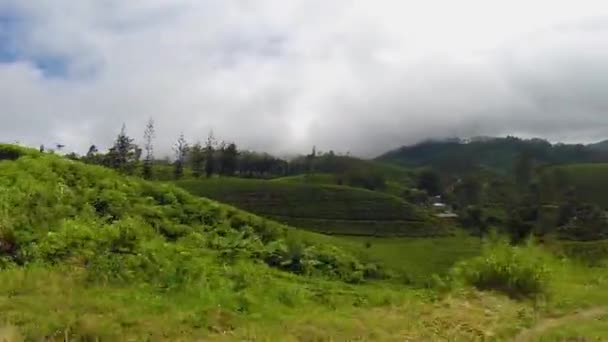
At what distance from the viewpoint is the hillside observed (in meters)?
106

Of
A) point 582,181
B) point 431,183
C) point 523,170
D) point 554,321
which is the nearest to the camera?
point 554,321

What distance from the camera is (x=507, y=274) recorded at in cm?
1542

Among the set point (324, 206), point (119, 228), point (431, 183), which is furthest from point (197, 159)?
point (119, 228)

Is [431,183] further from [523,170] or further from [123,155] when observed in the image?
[123,155]

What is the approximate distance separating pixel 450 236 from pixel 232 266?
8871 centimetres

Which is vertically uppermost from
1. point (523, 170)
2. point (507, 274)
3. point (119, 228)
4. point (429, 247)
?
point (523, 170)

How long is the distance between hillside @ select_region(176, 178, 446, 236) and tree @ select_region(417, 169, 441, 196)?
1176 inches

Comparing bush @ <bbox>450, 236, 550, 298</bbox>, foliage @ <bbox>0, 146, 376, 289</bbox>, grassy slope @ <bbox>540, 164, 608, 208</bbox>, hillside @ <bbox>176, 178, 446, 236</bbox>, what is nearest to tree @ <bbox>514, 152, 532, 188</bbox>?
grassy slope @ <bbox>540, 164, 608, 208</bbox>

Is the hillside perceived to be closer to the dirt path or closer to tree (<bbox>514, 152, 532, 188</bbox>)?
tree (<bbox>514, 152, 532, 188</bbox>)

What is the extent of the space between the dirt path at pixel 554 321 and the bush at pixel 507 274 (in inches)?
48.7

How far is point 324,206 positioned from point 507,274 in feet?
339

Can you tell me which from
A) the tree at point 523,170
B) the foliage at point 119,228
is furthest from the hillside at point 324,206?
the foliage at point 119,228

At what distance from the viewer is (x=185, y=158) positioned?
444ft

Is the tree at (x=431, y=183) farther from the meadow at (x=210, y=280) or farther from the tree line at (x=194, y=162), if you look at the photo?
the meadow at (x=210, y=280)
